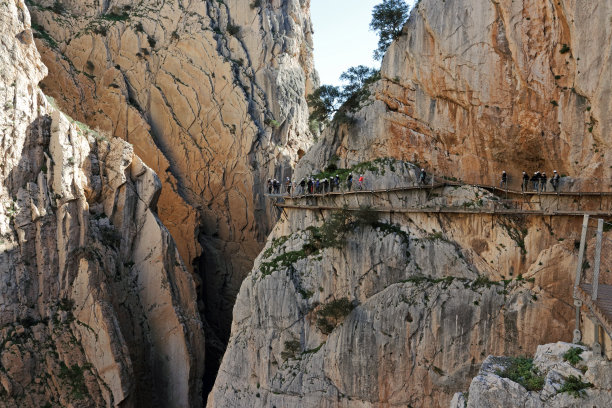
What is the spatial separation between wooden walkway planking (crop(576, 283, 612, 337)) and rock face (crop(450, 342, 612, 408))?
1084mm

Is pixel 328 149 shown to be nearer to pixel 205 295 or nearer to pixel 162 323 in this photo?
pixel 162 323

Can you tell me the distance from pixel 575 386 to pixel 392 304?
1353cm

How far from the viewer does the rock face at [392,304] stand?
2344 cm

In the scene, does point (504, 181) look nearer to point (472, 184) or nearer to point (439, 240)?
point (472, 184)

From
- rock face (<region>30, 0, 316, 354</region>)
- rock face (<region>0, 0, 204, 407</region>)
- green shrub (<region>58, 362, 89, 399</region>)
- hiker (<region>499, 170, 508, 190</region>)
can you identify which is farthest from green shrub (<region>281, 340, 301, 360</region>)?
rock face (<region>30, 0, 316, 354</region>)

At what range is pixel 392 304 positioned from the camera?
26172mm

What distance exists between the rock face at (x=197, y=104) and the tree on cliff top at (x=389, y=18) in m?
16.2

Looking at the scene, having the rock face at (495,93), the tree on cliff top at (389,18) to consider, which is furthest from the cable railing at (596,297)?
the tree on cliff top at (389,18)

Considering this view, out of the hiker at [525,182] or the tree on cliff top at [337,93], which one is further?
the tree on cliff top at [337,93]

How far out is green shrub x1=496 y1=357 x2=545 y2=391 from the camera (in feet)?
44.7

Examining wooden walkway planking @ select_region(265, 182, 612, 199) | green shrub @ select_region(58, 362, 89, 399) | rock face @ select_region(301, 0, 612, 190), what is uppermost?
rock face @ select_region(301, 0, 612, 190)

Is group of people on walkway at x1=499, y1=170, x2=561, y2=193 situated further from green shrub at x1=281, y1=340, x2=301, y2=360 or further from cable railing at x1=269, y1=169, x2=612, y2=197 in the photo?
green shrub at x1=281, y1=340, x2=301, y2=360

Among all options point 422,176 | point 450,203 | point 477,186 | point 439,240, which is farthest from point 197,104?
point 439,240

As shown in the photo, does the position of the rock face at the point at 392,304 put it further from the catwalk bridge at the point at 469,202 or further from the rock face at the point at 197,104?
the rock face at the point at 197,104
